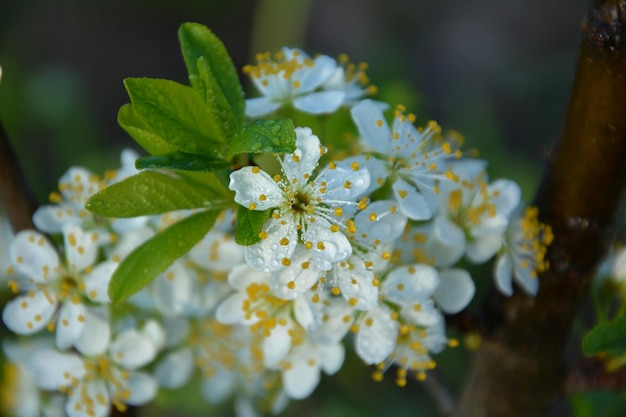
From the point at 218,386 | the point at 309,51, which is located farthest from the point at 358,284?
the point at 309,51

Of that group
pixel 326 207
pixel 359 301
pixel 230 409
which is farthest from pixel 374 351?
pixel 230 409

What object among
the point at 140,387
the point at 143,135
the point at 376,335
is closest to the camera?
the point at 143,135

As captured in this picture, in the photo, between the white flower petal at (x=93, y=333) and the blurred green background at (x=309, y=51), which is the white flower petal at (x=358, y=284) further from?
the blurred green background at (x=309, y=51)

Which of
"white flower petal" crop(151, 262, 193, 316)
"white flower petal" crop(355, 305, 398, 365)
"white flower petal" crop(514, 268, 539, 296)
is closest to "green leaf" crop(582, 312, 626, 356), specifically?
"white flower petal" crop(514, 268, 539, 296)

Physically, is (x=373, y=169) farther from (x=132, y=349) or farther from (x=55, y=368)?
(x=55, y=368)

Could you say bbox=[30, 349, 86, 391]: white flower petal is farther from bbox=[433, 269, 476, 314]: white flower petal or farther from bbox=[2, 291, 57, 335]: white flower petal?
bbox=[433, 269, 476, 314]: white flower petal

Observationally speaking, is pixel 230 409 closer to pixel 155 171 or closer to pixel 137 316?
pixel 137 316
